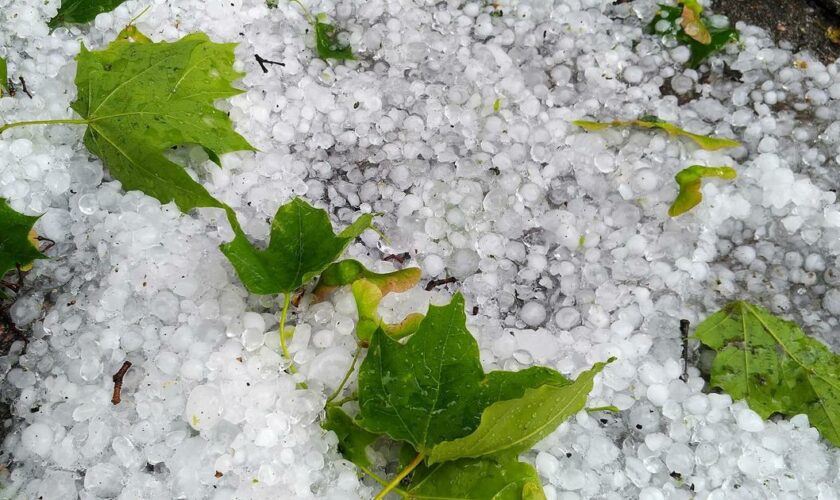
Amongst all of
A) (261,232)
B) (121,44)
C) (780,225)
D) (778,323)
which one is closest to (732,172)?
(780,225)

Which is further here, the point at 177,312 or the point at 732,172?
the point at 732,172

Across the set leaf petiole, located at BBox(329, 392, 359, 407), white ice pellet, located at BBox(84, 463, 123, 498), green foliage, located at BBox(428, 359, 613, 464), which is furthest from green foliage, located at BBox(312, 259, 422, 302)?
white ice pellet, located at BBox(84, 463, 123, 498)

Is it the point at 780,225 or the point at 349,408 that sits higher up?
the point at 780,225

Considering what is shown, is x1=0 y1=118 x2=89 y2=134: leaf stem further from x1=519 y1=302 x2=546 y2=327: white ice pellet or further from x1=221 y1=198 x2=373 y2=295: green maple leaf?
x1=519 y1=302 x2=546 y2=327: white ice pellet

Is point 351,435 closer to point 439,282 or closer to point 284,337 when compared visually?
point 284,337

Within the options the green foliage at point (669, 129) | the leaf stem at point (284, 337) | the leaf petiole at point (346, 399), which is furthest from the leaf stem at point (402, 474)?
the green foliage at point (669, 129)

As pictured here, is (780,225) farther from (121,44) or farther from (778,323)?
(121,44)
